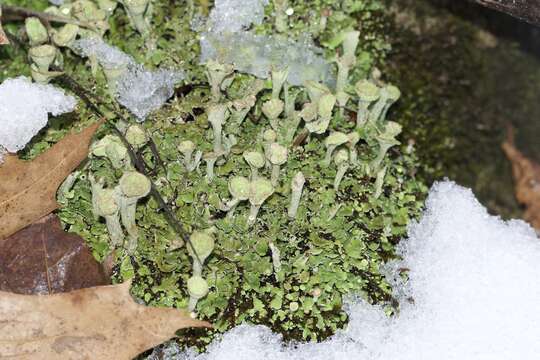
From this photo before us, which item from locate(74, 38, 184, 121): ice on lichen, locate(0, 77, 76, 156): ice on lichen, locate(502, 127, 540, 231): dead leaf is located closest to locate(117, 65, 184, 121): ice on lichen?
locate(74, 38, 184, 121): ice on lichen

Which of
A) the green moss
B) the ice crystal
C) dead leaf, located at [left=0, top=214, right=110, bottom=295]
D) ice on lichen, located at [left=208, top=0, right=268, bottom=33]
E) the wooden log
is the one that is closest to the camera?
dead leaf, located at [left=0, top=214, right=110, bottom=295]

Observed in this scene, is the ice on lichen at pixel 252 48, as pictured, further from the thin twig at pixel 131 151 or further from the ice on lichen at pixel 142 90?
the thin twig at pixel 131 151

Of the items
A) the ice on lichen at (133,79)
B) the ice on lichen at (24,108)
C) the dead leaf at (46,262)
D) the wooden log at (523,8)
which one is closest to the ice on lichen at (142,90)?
the ice on lichen at (133,79)

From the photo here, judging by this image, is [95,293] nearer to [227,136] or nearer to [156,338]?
[156,338]

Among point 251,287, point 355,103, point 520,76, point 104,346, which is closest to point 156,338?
point 104,346

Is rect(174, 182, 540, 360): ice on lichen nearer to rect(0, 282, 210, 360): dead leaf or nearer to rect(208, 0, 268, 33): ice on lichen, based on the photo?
rect(0, 282, 210, 360): dead leaf

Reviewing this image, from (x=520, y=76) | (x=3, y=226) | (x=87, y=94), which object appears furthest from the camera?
(x=520, y=76)
